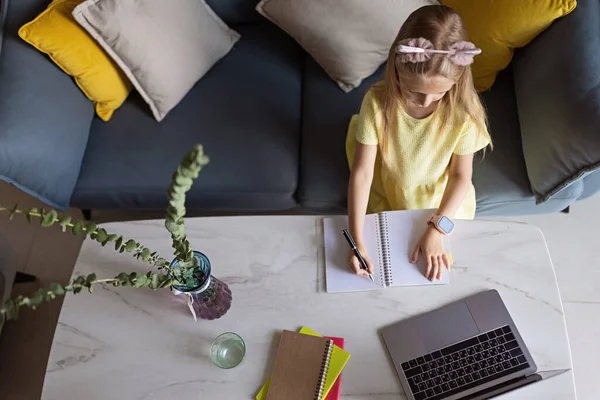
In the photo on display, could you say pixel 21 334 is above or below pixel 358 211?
below

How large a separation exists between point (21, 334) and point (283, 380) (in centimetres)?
120

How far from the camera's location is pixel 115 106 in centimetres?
166

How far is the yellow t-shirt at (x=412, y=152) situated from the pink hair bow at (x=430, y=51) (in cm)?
24

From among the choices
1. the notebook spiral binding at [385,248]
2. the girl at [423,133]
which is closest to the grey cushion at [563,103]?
the girl at [423,133]

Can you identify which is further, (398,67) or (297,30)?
(297,30)

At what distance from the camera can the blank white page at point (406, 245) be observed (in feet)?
3.93

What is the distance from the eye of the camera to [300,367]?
3.64 feet

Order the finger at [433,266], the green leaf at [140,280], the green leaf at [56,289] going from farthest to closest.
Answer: the finger at [433,266]
the green leaf at [140,280]
the green leaf at [56,289]

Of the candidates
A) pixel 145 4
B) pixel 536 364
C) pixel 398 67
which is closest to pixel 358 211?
pixel 398 67

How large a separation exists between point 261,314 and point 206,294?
0.48ft

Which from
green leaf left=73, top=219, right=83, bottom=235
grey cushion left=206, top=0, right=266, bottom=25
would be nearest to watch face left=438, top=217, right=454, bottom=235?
green leaf left=73, top=219, right=83, bottom=235

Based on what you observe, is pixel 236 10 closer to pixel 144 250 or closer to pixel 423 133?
pixel 423 133

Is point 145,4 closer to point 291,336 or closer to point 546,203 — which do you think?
point 291,336

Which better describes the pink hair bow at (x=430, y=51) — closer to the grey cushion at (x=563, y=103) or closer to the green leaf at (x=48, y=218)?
the grey cushion at (x=563, y=103)
